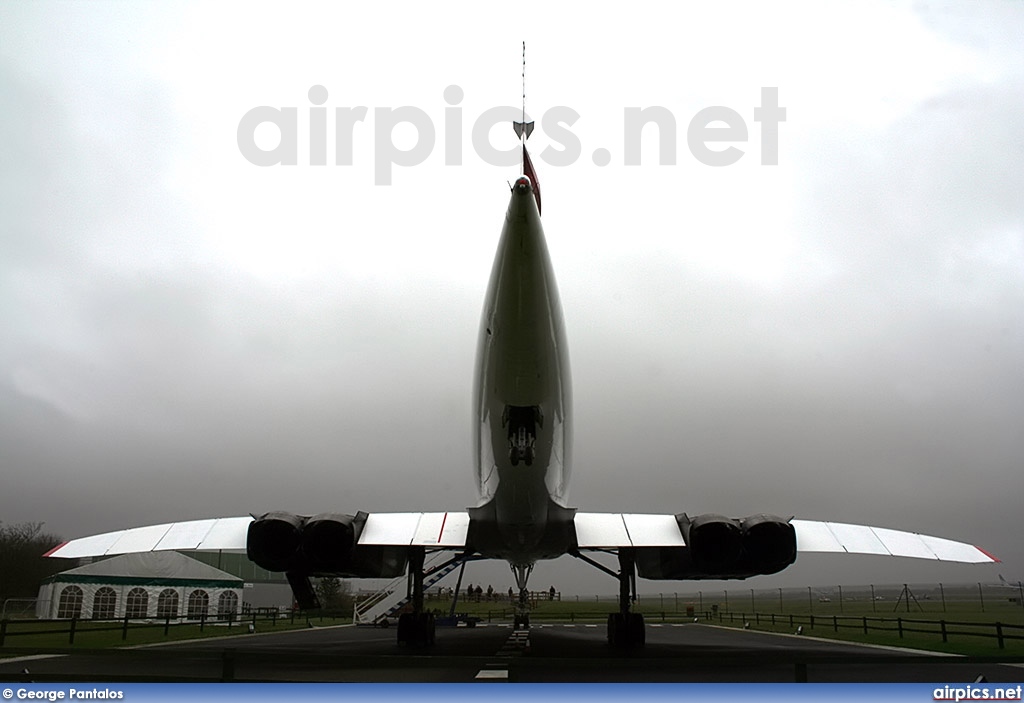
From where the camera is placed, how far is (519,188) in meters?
7.41

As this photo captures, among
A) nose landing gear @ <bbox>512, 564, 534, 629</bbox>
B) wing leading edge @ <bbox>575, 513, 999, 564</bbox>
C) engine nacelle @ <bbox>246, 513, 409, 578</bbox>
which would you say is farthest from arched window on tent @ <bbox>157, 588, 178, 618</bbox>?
wing leading edge @ <bbox>575, 513, 999, 564</bbox>

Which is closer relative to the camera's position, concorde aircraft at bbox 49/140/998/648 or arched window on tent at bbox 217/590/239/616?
concorde aircraft at bbox 49/140/998/648

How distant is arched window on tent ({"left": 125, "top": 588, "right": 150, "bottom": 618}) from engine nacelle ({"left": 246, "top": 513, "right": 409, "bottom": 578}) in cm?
1873

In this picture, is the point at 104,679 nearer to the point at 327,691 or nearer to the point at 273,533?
the point at 327,691

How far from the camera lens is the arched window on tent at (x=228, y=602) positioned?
28234mm

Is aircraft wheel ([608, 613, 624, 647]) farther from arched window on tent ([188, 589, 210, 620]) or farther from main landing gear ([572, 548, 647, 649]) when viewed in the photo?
arched window on tent ([188, 589, 210, 620])

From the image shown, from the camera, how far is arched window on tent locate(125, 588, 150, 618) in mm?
26125

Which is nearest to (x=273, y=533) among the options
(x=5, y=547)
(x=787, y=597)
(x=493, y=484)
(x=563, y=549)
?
(x=493, y=484)

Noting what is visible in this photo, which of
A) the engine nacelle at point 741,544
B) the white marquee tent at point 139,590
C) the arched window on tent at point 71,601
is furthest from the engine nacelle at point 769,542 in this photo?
the arched window on tent at point 71,601

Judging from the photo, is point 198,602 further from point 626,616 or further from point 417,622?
point 626,616

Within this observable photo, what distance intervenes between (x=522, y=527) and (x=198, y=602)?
842 inches

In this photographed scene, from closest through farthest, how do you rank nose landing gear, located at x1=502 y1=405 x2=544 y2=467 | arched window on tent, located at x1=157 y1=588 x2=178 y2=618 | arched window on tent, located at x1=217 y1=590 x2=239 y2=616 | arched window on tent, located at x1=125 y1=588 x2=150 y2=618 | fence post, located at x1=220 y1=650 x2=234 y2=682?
fence post, located at x1=220 y1=650 x2=234 y2=682 → nose landing gear, located at x1=502 y1=405 x2=544 y2=467 → arched window on tent, located at x1=125 y1=588 x2=150 y2=618 → arched window on tent, located at x1=157 y1=588 x2=178 y2=618 → arched window on tent, located at x1=217 y1=590 x2=239 y2=616

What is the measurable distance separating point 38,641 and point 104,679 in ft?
50.5

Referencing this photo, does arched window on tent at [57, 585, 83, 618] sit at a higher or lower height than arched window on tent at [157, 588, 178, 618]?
higher
